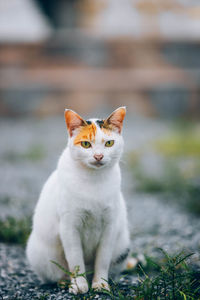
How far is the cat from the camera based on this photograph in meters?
2.23

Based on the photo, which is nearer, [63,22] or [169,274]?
[169,274]

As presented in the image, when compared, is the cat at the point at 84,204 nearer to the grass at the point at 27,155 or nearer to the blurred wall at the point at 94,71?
the grass at the point at 27,155

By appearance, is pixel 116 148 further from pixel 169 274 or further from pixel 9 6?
pixel 9 6

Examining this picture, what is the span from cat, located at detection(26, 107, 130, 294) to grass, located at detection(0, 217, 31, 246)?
942mm

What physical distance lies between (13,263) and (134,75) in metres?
8.69

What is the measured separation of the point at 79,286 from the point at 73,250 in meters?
0.26

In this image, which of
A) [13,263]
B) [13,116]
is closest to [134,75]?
[13,116]

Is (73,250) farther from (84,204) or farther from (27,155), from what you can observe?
(27,155)

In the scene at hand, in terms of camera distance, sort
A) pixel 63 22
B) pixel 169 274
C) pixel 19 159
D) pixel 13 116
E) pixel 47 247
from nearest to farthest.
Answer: pixel 169 274
pixel 47 247
pixel 19 159
pixel 13 116
pixel 63 22

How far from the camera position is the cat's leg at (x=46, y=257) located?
2.49 metres

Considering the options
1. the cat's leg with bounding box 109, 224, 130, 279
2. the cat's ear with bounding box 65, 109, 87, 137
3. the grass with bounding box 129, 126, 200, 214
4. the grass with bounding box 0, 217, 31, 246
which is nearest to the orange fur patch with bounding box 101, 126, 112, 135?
the cat's ear with bounding box 65, 109, 87, 137

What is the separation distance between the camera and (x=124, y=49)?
11.0 m

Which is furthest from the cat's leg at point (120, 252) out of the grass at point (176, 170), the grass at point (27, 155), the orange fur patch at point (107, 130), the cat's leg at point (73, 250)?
the grass at point (27, 155)

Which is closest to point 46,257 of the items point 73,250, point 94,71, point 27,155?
point 73,250
